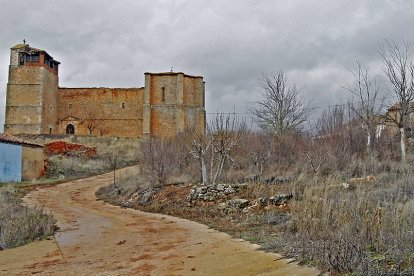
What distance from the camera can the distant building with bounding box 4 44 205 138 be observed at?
47.6 meters

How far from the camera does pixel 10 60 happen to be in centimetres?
4816

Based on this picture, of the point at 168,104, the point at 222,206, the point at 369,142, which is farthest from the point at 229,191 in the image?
the point at 168,104

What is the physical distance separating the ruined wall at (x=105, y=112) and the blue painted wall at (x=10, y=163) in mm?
19980

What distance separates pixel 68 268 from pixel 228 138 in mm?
11225

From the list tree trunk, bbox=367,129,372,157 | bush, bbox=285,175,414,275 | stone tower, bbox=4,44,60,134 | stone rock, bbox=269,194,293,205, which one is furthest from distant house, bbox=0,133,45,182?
bush, bbox=285,175,414,275

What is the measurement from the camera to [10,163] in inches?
1135

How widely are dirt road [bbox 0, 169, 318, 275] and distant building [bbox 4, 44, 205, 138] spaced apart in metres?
33.9

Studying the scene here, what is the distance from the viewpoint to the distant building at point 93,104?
4756 centimetres

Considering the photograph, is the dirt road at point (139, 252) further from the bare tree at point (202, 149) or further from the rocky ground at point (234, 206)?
the bare tree at point (202, 149)

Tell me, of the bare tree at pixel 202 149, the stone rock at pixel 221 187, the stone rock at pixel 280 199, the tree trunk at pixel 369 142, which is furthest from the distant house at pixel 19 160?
the tree trunk at pixel 369 142

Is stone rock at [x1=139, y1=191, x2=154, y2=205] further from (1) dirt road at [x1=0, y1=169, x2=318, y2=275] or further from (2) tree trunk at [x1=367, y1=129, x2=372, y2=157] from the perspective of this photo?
(2) tree trunk at [x1=367, y1=129, x2=372, y2=157]

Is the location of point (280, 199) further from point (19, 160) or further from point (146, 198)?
point (19, 160)

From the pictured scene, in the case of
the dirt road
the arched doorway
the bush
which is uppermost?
the arched doorway

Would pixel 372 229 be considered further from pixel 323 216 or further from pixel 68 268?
pixel 68 268
